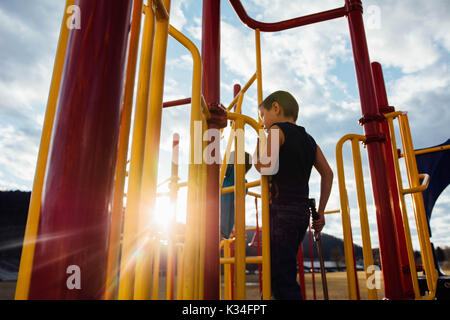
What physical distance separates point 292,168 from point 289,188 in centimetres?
11

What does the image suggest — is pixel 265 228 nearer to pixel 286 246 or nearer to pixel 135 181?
pixel 286 246

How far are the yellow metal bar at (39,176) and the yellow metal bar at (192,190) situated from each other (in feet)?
1.48

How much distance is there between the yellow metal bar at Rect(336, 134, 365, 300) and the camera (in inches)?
59.2

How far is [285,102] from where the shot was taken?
68.4 inches

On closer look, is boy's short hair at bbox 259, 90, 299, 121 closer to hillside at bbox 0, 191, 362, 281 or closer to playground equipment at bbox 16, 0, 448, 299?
playground equipment at bbox 16, 0, 448, 299

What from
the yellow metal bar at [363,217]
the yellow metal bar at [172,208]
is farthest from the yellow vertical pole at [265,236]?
the yellow metal bar at [172,208]

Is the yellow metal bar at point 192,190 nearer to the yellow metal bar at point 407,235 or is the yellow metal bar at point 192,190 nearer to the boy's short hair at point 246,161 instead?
the boy's short hair at point 246,161

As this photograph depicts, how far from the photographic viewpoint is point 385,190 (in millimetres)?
Result: 1903

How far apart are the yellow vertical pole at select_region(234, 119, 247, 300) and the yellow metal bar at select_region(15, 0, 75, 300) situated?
0.88m

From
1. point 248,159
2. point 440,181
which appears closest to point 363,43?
point 248,159

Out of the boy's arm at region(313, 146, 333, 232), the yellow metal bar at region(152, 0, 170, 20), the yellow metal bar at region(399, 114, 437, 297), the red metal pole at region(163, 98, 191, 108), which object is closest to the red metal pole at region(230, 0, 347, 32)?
the red metal pole at region(163, 98, 191, 108)

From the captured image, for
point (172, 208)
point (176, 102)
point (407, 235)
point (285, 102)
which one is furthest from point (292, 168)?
point (176, 102)

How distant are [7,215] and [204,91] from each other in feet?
54.8

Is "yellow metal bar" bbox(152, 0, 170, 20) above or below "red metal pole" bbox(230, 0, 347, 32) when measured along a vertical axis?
below
